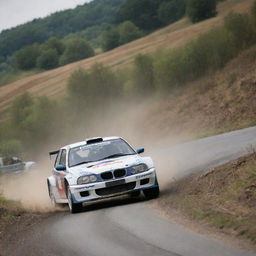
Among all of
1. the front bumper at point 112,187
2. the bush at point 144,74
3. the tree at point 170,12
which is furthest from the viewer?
the tree at point 170,12

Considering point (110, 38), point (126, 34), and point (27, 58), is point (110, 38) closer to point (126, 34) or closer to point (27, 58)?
point (126, 34)

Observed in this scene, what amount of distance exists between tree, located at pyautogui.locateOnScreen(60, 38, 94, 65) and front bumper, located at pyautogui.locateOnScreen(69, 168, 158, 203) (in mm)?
125725

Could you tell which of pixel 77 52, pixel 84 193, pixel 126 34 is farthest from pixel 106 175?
pixel 77 52

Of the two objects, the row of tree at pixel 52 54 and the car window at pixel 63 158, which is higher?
the car window at pixel 63 158

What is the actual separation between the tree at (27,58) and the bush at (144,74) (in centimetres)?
9074

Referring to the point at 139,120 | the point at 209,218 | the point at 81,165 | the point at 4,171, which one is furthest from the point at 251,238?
the point at 139,120

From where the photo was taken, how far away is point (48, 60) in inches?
5674

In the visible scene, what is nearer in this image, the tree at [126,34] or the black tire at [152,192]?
the black tire at [152,192]

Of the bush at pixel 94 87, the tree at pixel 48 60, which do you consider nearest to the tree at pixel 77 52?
the tree at pixel 48 60

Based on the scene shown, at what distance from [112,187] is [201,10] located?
9805 cm

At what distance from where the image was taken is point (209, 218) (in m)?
10.5

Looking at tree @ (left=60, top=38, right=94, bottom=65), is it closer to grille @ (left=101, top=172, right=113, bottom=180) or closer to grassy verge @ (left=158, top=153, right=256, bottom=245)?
grassy verge @ (left=158, top=153, right=256, bottom=245)

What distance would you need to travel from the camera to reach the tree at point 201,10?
352 ft

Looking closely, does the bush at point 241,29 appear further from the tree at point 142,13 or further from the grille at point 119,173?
the tree at point 142,13
